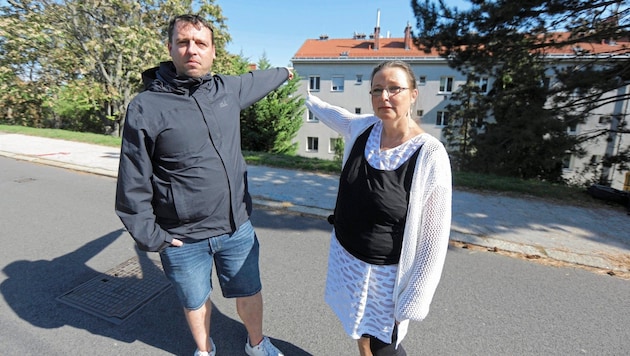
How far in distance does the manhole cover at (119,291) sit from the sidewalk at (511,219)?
8.19ft

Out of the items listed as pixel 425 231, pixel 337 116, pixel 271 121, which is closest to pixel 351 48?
pixel 271 121

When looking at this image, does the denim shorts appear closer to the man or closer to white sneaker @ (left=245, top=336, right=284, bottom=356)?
the man

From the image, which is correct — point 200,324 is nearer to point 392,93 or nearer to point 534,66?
point 392,93

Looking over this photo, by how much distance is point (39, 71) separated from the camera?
16703 millimetres

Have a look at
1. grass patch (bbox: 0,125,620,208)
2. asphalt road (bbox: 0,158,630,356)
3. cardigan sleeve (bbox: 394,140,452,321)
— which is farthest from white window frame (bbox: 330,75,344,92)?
cardigan sleeve (bbox: 394,140,452,321)

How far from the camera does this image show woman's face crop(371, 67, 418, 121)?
1.49m

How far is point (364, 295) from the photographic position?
1682mm

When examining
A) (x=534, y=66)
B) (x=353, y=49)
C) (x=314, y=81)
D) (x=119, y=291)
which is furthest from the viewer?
(x=353, y=49)

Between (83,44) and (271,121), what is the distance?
10.0 m

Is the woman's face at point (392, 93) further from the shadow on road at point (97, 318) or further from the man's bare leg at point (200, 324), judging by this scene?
the shadow on road at point (97, 318)

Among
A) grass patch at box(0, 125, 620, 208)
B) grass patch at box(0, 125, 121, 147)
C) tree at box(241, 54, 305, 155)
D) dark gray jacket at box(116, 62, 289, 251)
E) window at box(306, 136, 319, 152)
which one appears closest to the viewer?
dark gray jacket at box(116, 62, 289, 251)

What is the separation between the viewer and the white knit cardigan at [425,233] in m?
1.37

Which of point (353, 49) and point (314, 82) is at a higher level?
point (353, 49)

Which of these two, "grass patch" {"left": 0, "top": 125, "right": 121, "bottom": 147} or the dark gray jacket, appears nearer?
the dark gray jacket
